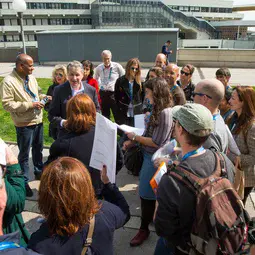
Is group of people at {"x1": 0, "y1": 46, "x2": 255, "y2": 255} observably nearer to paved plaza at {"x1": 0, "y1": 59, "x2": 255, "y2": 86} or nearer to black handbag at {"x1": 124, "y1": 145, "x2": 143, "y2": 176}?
black handbag at {"x1": 124, "y1": 145, "x2": 143, "y2": 176}

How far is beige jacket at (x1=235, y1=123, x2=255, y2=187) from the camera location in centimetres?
297

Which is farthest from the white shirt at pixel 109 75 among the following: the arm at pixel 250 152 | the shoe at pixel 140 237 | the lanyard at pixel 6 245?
the lanyard at pixel 6 245

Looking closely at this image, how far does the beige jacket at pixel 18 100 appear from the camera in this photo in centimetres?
388

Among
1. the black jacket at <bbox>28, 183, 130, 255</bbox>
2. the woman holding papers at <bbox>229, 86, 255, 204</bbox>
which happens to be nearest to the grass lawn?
the woman holding papers at <bbox>229, 86, 255, 204</bbox>

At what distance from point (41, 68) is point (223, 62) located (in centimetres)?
1195

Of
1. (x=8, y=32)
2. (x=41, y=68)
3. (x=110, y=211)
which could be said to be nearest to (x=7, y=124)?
(x=110, y=211)

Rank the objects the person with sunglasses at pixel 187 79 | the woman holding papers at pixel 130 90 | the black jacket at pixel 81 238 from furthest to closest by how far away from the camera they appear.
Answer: the woman holding papers at pixel 130 90
the person with sunglasses at pixel 187 79
the black jacket at pixel 81 238

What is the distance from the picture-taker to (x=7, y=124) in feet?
24.5

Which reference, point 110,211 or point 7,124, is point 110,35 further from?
point 110,211

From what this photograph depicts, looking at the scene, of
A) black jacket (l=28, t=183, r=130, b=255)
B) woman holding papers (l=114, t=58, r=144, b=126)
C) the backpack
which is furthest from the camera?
woman holding papers (l=114, t=58, r=144, b=126)

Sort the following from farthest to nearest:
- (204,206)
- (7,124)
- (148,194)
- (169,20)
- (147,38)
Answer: (169,20) < (147,38) < (7,124) < (148,194) < (204,206)

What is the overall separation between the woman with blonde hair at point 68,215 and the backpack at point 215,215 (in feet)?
1.90

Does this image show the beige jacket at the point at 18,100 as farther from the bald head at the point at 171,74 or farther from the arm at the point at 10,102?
the bald head at the point at 171,74

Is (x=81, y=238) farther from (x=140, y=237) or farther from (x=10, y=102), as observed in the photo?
(x=10, y=102)
